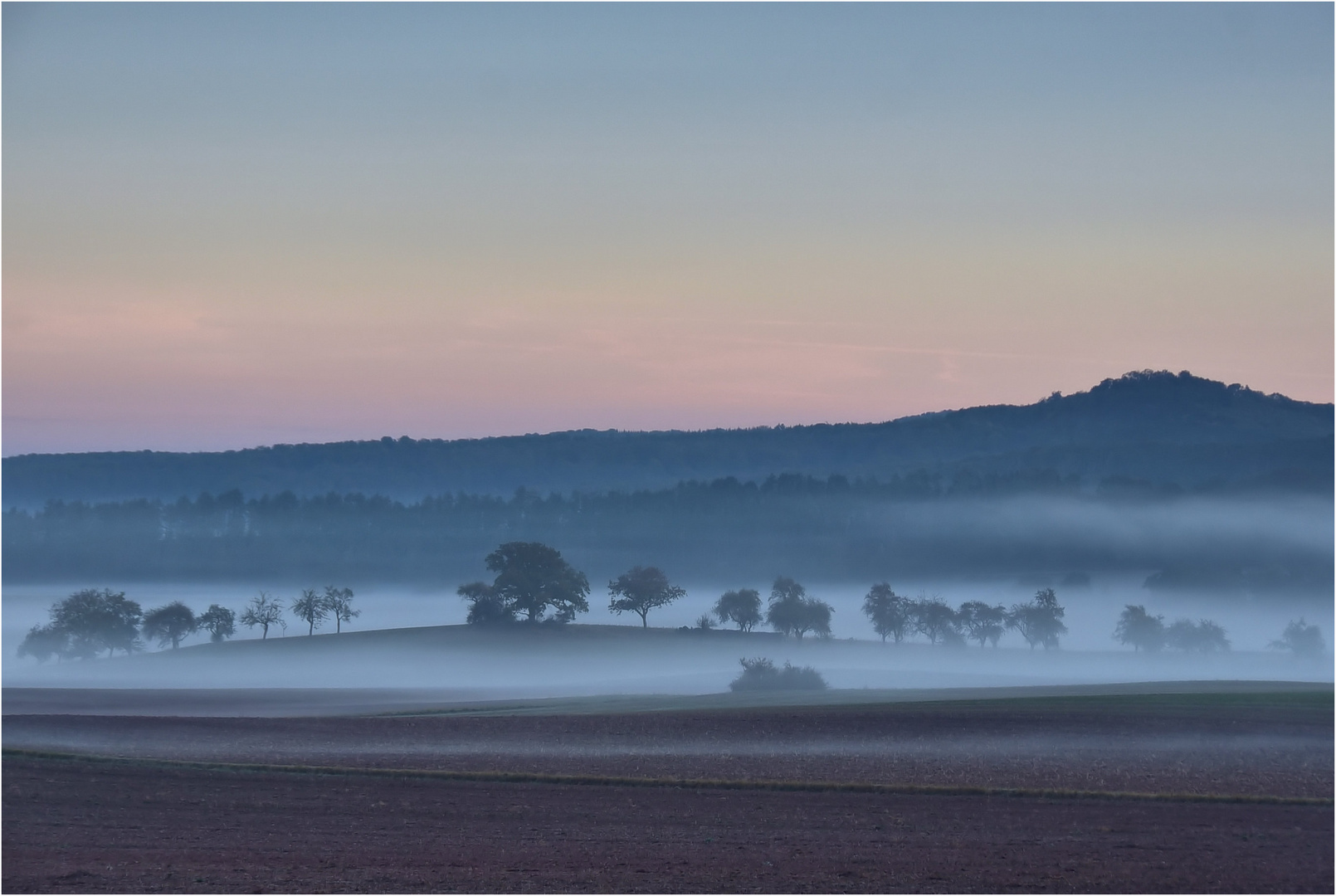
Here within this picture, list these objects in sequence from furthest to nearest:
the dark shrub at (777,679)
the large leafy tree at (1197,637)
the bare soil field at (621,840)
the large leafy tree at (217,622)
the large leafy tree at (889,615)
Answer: the large leafy tree at (889,615)
the large leafy tree at (217,622)
the large leafy tree at (1197,637)
the dark shrub at (777,679)
the bare soil field at (621,840)

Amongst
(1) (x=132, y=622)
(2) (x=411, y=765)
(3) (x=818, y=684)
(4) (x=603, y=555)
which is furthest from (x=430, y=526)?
(2) (x=411, y=765)

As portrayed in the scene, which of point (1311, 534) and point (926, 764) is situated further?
point (1311, 534)

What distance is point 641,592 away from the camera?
103375 millimetres

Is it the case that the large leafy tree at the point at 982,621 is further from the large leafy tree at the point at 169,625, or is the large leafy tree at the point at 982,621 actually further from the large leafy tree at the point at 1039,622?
the large leafy tree at the point at 169,625

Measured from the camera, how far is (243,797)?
89.7 feet

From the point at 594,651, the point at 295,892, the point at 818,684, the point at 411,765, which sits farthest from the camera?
the point at 594,651

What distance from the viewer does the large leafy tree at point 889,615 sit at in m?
112

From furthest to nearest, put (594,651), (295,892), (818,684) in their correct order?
(594,651) < (818,684) < (295,892)

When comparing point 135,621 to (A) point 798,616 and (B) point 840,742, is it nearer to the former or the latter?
(A) point 798,616

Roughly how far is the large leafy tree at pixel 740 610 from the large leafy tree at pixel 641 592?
13.5 feet

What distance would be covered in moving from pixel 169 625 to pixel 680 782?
89.8 metres

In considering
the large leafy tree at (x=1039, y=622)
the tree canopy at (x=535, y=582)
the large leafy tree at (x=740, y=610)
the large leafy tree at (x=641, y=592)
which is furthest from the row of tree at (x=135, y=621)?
the large leafy tree at (x=1039, y=622)

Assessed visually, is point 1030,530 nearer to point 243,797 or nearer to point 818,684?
point 818,684

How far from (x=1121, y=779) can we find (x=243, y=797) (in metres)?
21.3
